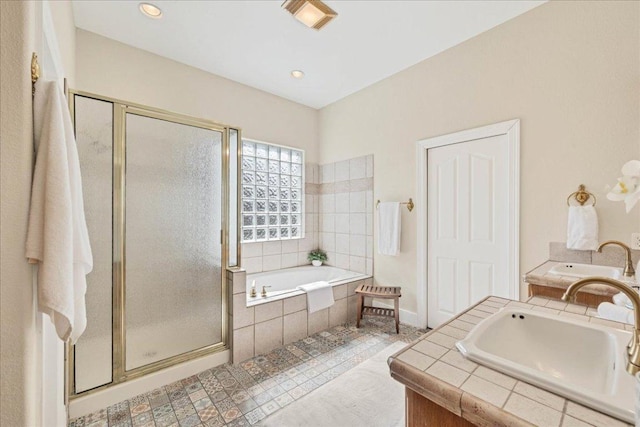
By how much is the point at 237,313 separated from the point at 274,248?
138 cm

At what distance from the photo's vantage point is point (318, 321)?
2742 millimetres

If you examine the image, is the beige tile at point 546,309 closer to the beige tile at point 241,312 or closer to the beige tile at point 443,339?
the beige tile at point 443,339

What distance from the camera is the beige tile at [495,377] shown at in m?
0.64

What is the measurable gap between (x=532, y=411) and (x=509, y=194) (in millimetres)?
2073

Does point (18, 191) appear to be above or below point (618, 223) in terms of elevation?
above

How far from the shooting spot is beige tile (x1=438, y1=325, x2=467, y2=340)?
2.92 ft

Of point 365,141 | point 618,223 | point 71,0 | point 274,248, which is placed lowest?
point 274,248

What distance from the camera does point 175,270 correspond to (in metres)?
1.97

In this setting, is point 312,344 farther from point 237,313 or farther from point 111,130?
point 111,130

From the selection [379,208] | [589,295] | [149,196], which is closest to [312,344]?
[379,208]

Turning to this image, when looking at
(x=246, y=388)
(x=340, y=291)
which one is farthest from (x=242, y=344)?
(x=340, y=291)

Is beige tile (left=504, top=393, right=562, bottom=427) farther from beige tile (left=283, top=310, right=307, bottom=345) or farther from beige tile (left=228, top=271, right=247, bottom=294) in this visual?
beige tile (left=283, top=310, right=307, bottom=345)

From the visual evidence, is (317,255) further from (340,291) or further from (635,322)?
(635,322)

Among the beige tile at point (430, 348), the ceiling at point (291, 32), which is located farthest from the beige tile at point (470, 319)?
the ceiling at point (291, 32)
